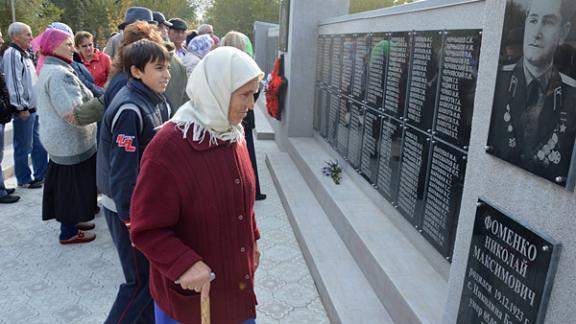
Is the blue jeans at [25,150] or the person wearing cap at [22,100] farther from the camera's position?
the blue jeans at [25,150]

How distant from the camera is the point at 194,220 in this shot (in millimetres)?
1772

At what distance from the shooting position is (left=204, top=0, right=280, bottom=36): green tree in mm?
34094

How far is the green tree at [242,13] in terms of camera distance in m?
34.1

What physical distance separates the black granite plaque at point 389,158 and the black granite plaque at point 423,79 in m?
0.29

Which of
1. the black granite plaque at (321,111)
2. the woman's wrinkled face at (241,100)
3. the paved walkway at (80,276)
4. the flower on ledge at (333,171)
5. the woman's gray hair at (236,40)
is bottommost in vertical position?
the paved walkway at (80,276)

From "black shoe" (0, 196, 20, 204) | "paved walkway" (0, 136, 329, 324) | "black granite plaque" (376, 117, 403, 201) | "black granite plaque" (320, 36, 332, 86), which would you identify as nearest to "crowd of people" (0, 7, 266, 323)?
"paved walkway" (0, 136, 329, 324)

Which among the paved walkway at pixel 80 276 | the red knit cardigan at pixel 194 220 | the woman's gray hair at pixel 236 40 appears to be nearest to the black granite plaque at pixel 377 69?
the woman's gray hair at pixel 236 40

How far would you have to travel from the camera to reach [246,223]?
1.87 meters

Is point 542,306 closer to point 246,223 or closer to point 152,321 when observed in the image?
point 246,223

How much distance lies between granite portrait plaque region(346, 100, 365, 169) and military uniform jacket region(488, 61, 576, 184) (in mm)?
2855

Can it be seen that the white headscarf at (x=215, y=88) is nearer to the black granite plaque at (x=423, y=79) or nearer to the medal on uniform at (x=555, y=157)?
the medal on uniform at (x=555, y=157)

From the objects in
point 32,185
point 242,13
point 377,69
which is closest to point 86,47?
point 32,185

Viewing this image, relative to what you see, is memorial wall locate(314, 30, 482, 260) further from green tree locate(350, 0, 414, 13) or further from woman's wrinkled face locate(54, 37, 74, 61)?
green tree locate(350, 0, 414, 13)

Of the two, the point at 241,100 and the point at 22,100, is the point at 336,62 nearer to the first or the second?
the point at 22,100
